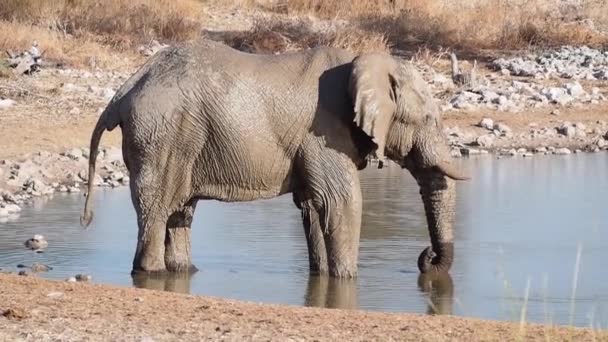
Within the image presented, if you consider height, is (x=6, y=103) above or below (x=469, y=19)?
below

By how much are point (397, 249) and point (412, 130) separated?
6.41 feet

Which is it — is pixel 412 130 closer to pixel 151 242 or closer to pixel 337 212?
pixel 337 212

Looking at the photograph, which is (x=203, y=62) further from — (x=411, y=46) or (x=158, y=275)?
(x=411, y=46)

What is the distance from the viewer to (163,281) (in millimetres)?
11938

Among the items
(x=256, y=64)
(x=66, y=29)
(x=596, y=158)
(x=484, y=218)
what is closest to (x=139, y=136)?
(x=256, y=64)

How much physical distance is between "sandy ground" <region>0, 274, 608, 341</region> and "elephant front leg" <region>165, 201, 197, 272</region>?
2.85 meters

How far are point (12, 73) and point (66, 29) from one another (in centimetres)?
502

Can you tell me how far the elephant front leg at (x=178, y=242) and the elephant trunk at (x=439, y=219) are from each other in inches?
72.4

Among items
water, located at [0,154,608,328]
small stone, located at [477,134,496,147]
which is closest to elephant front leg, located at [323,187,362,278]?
water, located at [0,154,608,328]

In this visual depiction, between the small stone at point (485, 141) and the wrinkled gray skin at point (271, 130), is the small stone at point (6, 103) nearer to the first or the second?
the small stone at point (485, 141)

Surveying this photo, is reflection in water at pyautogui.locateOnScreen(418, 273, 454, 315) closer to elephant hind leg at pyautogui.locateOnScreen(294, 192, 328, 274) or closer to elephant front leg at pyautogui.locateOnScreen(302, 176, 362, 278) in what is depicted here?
elephant front leg at pyautogui.locateOnScreen(302, 176, 362, 278)

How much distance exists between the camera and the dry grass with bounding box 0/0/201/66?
935 inches

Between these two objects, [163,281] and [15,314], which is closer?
[15,314]

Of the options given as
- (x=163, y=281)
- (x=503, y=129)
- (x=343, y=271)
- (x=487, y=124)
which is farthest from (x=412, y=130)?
(x=487, y=124)
